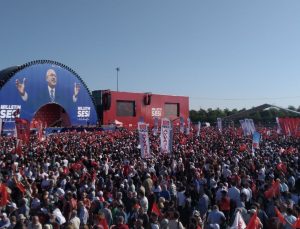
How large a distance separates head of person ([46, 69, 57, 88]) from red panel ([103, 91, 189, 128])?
823 cm

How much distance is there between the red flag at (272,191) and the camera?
10.6m

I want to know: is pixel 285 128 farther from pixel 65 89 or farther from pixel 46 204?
pixel 65 89

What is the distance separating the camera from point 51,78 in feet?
154

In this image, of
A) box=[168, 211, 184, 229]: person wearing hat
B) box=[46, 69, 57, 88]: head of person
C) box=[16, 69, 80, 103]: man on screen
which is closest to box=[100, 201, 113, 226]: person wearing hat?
box=[168, 211, 184, 229]: person wearing hat

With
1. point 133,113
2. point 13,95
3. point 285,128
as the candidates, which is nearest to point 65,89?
point 13,95

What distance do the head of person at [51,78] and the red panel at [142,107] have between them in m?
8.23

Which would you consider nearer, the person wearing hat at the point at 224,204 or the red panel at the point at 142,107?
the person wearing hat at the point at 224,204

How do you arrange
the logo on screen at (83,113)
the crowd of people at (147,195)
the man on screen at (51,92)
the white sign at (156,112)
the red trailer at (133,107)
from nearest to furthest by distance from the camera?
the crowd of people at (147,195) < the man on screen at (51,92) < the logo on screen at (83,113) < the red trailer at (133,107) < the white sign at (156,112)

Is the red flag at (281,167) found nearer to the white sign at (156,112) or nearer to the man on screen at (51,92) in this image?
the man on screen at (51,92)

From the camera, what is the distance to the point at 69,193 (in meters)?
9.86

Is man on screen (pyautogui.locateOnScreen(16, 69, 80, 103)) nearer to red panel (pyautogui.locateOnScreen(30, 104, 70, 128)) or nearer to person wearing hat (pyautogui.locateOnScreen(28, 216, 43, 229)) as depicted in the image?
red panel (pyautogui.locateOnScreen(30, 104, 70, 128))

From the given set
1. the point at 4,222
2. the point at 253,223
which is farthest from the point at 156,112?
the point at 253,223

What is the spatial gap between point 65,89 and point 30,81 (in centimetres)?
499

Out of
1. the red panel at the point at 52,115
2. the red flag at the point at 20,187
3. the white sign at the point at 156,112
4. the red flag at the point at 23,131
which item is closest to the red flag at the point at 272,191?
the red flag at the point at 20,187
